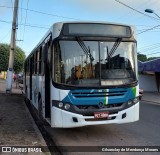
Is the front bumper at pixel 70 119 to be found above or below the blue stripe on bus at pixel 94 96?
below

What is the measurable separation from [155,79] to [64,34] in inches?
1735

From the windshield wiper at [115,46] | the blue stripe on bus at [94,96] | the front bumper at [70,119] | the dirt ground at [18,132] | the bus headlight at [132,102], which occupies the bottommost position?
the dirt ground at [18,132]

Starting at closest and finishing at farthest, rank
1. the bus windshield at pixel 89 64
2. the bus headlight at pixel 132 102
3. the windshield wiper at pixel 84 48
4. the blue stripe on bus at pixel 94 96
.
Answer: the blue stripe on bus at pixel 94 96
the bus windshield at pixel 89 64
the windshield wiper at pixel 84 48
the bus headlight at pixel 132 102

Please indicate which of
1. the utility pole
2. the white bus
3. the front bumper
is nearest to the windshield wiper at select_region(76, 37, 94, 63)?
the white bus

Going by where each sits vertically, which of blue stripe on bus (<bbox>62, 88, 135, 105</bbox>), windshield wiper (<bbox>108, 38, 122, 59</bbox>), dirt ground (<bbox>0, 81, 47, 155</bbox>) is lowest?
dirt ground (<bbox>0, 81, 47, 155</bbox>)

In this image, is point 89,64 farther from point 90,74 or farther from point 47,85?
point 47,85

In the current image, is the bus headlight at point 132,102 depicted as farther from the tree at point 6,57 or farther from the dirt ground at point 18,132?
the tree at point 6,57

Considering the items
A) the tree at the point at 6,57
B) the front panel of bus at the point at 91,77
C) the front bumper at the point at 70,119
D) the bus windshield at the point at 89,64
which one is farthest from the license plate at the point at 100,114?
the tree at the point at 6,57

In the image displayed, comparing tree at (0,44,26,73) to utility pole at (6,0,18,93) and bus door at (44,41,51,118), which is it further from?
bus door at (44,41,51,118)

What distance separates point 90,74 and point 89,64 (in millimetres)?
268

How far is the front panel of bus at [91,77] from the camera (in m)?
8.84

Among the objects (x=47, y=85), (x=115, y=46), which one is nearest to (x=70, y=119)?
(x=47, y=85)

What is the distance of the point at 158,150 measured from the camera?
8.21 metres

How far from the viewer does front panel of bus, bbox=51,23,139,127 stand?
348 inches
